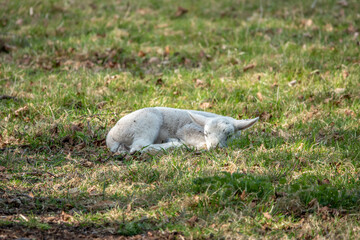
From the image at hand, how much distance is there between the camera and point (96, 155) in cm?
577

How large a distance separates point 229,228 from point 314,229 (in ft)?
2.29

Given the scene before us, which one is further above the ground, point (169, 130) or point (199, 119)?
point (199, 119)

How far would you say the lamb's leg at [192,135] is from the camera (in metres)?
5.81

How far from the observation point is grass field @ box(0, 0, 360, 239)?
4055mm

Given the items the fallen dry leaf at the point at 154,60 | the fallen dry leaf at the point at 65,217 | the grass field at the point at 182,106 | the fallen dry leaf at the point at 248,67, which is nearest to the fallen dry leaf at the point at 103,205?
the grass field at the point at 182,106

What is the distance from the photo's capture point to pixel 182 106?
286 inches

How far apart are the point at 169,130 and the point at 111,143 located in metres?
0.75

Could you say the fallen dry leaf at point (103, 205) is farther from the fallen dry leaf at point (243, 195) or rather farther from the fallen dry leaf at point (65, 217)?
the fallen dry leaf at point (243, 195)

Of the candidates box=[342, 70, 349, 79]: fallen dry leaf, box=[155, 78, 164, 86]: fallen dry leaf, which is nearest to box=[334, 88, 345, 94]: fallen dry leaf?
box=[342, 70, 349, 79]: fallen dry leaf

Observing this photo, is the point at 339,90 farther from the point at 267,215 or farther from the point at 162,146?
the point at 267,215

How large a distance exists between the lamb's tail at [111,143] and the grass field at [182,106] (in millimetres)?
135

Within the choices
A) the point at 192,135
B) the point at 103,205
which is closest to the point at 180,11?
the point at 192,135

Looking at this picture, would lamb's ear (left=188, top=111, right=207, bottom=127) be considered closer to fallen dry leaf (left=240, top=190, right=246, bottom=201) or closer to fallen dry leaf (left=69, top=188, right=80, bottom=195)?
fallen dry leaf (left=240, top=190, right=246, bottom=201)

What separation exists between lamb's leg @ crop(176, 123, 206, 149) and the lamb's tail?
0.78m
